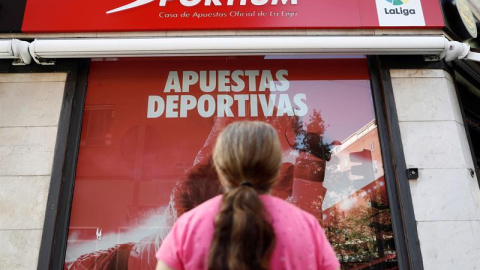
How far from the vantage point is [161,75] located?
421 cm

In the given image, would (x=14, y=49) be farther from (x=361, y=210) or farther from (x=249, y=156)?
(x=361, y=210)

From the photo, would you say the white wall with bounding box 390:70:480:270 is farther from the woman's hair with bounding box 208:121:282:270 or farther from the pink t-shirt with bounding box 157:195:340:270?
the woman's hair with bounding box 208:121:282:270

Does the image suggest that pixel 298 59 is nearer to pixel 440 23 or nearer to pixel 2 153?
pixel 440 23

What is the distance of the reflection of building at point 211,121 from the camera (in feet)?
11.8

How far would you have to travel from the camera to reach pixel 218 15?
163 inches

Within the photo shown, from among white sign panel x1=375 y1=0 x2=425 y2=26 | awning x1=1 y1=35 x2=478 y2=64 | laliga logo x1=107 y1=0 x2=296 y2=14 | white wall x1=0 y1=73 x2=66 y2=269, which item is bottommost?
white wall x1=0 y1=73 x2=66 y2=269

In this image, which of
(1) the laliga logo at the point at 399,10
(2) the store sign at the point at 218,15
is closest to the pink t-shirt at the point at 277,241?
(2) the store sign at the point at 218,15

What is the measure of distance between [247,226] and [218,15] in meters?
3.41

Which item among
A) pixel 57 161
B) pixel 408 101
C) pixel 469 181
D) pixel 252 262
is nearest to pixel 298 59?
pixel 408 101

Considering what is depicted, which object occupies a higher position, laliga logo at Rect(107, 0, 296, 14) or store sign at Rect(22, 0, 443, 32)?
laliga logo at Rect(107, 0, 296, 14)

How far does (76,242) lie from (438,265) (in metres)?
3.60

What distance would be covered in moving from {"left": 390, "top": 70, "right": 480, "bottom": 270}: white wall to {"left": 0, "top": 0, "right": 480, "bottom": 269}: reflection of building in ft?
0.04

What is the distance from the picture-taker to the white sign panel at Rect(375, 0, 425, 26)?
4.13 m

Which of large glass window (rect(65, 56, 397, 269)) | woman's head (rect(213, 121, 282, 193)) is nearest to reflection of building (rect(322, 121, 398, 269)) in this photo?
large glass window (rect(65, 56, 397, 269))
